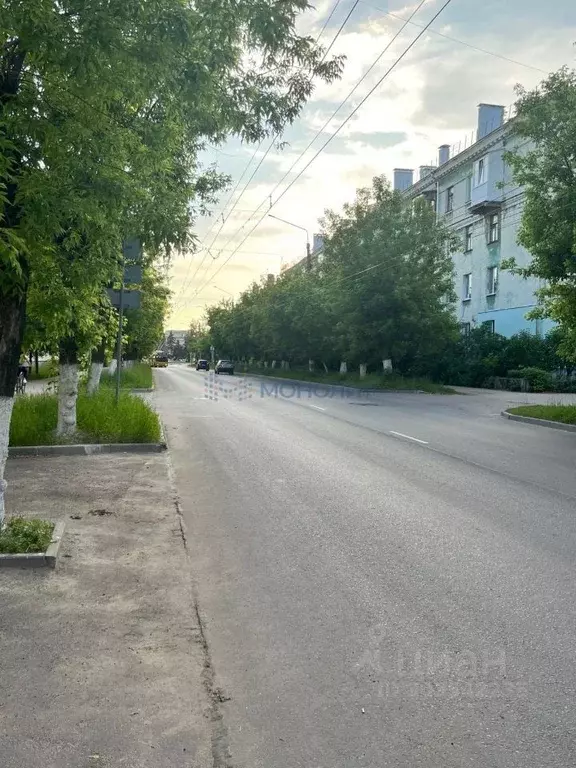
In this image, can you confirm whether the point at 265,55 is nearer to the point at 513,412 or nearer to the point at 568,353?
the point at 568,353

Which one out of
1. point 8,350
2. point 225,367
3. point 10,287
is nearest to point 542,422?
point 8,350

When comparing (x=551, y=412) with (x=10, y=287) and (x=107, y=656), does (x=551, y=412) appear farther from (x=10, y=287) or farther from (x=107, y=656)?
(x=107, y=656)

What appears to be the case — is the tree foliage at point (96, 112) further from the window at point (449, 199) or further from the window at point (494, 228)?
the window at point (449, 199)

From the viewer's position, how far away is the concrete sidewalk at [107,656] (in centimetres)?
313

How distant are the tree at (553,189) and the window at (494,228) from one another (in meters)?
22.0

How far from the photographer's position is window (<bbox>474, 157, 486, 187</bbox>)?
39.6 meters

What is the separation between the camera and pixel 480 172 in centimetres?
4031

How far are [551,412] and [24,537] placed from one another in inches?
633

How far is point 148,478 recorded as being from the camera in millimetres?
9719

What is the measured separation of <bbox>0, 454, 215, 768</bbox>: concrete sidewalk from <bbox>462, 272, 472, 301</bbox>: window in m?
38.8

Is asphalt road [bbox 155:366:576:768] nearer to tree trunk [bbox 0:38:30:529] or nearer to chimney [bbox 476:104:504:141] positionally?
tree trunk [bbox 0:38:30:529]

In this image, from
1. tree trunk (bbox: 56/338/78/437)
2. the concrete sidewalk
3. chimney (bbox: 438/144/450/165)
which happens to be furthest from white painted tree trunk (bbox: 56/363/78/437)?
chimney (bbox: 438/144/450/165)

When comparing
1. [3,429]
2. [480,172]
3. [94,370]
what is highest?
[480,172]

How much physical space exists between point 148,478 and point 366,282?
26.2 metres
